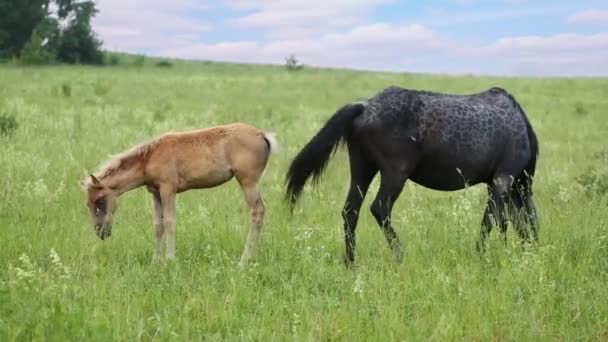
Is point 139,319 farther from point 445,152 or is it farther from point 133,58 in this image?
point 133,58

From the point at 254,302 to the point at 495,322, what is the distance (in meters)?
1.63

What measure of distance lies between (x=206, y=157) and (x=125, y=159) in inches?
28.9

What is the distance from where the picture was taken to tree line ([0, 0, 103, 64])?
56369mm

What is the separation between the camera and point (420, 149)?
5.80 m

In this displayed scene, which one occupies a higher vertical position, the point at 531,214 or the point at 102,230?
the point at 531,214

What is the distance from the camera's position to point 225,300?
458 cm

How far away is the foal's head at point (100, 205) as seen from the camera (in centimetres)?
579

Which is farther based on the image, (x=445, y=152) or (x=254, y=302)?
(x=445, y=152)

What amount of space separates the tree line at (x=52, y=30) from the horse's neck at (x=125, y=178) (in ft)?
175

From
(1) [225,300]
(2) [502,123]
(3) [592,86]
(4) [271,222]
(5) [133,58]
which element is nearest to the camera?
(1) [225,300]

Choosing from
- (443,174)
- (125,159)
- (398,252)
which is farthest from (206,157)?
(443,174)

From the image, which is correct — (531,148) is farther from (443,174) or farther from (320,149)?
(320,149)

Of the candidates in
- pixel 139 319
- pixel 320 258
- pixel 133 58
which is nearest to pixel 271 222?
pixel 320 258

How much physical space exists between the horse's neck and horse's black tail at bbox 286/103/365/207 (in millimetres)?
1347
